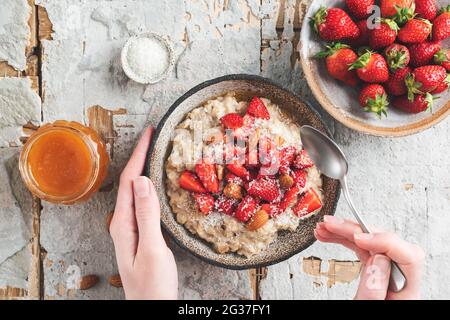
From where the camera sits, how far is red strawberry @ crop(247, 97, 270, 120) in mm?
1618

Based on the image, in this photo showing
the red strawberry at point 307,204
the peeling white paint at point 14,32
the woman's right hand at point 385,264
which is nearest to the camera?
the woman's right hand at point 385,264

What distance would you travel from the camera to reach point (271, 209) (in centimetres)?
162

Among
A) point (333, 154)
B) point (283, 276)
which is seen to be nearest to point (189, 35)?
point (333, 154)

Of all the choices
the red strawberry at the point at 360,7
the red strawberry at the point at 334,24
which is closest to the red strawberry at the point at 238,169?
the red strawberry at the point at 334,24

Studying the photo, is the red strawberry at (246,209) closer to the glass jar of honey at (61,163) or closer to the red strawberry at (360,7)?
the glass jar of honey at (61,163)

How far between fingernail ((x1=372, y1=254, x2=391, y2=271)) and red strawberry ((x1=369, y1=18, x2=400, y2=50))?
61 cm

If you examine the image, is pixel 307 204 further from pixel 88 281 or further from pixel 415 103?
pixel 88 281

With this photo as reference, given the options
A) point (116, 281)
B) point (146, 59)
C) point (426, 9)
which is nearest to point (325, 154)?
point (426, 9)

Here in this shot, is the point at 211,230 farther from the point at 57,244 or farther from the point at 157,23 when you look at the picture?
the point at 157,23

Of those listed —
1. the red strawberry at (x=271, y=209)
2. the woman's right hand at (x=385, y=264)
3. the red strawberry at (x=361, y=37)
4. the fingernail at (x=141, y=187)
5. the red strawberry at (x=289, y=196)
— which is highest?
the red strawberry at (x=361, y=37)

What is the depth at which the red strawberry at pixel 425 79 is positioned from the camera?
5.00 feet

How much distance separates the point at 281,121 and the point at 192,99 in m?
0.28

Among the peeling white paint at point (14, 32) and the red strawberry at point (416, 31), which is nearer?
the red strawberry at point (416, 31)

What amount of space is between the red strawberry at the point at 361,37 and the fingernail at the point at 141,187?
72cm
